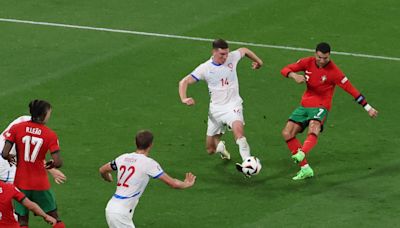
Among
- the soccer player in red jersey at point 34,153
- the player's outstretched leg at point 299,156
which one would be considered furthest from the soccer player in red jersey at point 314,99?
the soccer player in red jersey at point 34,153

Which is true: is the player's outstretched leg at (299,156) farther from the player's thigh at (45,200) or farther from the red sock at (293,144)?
the player's thigh at (45,200)

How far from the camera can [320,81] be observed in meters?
21.9

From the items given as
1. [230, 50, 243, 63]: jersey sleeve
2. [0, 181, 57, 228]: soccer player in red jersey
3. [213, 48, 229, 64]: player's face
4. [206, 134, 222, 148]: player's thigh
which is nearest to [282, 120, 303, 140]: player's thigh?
[206, 134, 222, 148]: player's thigh

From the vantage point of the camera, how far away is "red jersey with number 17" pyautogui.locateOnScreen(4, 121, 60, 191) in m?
17.8

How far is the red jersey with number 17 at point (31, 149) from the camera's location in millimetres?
17812

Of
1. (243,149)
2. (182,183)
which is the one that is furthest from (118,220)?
(243,149)

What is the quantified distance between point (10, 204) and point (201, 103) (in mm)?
9458

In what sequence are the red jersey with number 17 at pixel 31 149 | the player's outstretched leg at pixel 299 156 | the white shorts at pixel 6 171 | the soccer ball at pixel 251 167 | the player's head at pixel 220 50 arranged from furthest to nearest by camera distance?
the player's head at pixel 220 50, the player's outstretched leg at pixel 299 156, the soccer ball at pixel 251 167, the white shorts at pixel 6 171, the red jersey with number 17 at pixel 31 149

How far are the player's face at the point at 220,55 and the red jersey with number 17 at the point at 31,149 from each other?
4676mm

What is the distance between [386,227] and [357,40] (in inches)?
420

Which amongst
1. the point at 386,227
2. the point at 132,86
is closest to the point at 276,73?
the point at 132,86

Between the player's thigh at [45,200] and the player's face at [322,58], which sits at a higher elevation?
the player's face at [322,58]

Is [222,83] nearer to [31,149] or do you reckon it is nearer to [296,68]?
[296,68]

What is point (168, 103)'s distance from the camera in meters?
25.6
